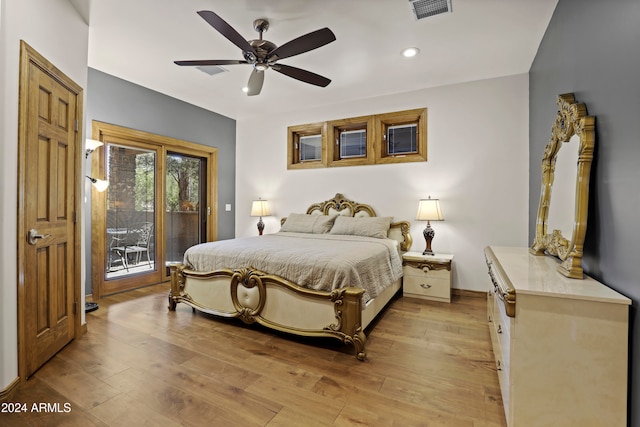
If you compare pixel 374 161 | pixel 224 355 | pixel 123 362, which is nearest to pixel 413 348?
pixel 224 355

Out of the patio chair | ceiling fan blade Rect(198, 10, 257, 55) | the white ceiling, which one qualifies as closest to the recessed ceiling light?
the white ceiling

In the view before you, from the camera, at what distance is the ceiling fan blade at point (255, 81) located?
2789 millimetres

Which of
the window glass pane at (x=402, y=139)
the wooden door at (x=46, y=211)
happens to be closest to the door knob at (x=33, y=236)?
the wooden door at (x=46, y=211)

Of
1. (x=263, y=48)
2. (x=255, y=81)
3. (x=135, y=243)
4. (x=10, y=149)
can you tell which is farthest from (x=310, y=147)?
(x=10, y=149)

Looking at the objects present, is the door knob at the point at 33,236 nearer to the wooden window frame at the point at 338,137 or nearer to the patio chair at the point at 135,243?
the patio chair at the point at 135,243

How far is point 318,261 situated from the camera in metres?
2.44

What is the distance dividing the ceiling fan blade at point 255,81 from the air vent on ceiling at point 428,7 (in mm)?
1415

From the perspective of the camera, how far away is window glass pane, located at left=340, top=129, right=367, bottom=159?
459 cm

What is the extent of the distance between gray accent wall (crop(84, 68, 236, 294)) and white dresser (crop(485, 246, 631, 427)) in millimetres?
3891

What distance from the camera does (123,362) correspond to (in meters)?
2.15

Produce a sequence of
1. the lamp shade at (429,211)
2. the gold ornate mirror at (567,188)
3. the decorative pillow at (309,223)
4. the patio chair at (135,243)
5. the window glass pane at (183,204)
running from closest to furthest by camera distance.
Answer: the gold ornate mirror at (567,188)
the lamp shade at (429,211)
the patio chair at (135,243)
the decorative pillow at (309,223)
the window glass pane at (183,204)

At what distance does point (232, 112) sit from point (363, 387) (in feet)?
15.5

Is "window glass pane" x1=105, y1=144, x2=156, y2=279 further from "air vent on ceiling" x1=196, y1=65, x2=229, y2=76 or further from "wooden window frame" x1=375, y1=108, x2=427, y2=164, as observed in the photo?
"wooden window frame" x1=375, y1=108, x2=427, y2=164

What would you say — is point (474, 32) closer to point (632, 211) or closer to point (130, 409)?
point (632, 211)
